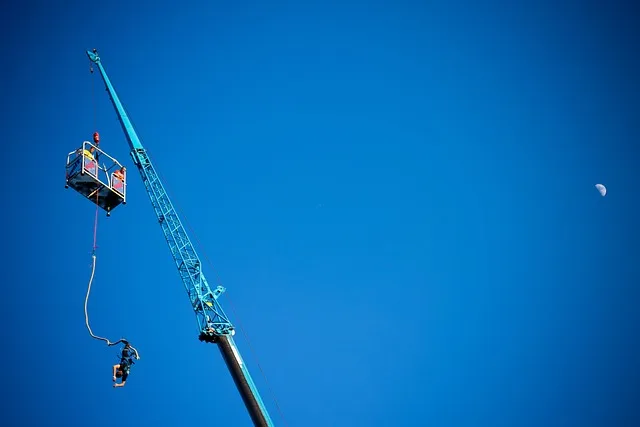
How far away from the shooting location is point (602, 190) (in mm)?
90312

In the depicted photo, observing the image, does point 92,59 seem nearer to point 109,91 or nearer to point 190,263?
point 109,91

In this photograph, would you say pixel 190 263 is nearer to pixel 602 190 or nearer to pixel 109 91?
pixel 109 91

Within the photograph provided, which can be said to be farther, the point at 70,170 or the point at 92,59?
the point at 92,59

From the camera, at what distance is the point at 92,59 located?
42.1m

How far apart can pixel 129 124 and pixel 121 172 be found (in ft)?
45.1

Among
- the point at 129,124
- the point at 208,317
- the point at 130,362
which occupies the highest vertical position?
the point at 129,124

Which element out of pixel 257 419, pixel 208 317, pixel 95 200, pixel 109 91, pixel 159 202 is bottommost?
pixel 257 419

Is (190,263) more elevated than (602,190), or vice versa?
(602,190)

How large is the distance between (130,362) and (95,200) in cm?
808

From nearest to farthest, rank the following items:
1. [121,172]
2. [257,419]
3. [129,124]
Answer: [121,172] < [257,419] < [129,124]

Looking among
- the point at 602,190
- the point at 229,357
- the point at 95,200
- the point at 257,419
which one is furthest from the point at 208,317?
the point at 602,190

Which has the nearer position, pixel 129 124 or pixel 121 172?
pixel 121 172

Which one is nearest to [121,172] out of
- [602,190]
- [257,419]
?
[257,419]

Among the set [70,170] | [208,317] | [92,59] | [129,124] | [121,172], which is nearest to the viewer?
[70,170]
